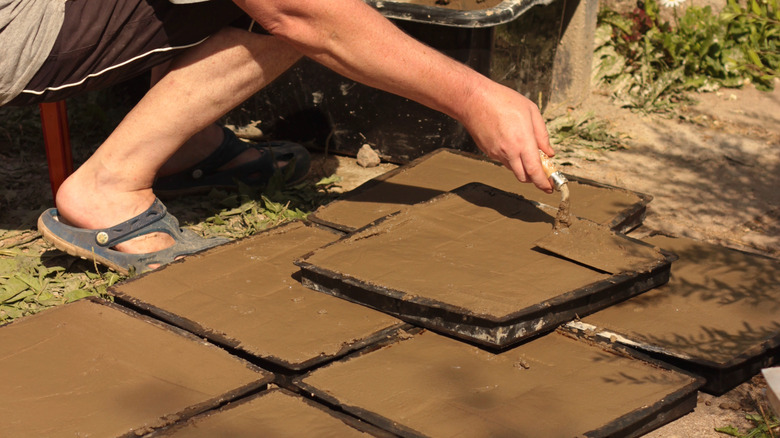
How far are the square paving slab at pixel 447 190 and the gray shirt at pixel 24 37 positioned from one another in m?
0.92

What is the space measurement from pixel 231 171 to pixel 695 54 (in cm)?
245

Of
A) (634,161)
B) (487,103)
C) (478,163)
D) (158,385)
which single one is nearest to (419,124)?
(478,163)

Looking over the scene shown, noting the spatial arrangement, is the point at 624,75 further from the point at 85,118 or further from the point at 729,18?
the point at 85,118

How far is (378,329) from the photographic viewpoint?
2223mm

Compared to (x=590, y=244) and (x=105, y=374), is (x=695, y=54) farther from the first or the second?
(x=105, y=374)

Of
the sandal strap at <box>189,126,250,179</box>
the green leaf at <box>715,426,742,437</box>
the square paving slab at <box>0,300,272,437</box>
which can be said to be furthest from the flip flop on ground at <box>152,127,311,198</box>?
the green leaf at <box>715,426,742,437</box>

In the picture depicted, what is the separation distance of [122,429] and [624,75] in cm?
329

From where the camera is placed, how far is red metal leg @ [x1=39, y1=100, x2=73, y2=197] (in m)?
2.90

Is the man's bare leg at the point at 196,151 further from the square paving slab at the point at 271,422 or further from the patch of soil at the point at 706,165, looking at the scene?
the square paving slab at the point at 271,422

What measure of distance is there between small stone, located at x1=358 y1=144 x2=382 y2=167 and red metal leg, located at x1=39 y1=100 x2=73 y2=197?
1.15 metres

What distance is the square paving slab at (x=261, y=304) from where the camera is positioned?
2.17 m

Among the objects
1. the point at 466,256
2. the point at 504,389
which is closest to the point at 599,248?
the point at 466,256

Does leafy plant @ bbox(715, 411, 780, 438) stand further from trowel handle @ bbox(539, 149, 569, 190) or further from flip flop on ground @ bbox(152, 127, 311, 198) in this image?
flip flop on ground @ bbox(152, 127, 311, 198)

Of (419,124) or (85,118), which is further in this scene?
(85,118)
